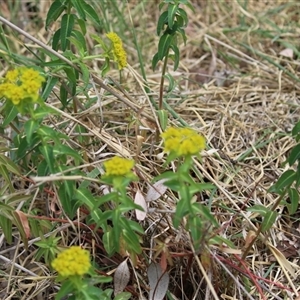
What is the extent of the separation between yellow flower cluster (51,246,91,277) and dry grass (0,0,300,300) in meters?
0.37

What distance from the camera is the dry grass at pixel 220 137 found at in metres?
1.83

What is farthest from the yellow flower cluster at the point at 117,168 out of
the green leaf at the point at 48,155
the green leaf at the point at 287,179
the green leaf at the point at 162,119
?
Result: the green leaf at the point at 162,119

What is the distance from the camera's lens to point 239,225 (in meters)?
1.99

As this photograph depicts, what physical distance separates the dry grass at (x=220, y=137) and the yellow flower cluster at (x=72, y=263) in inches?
14.5

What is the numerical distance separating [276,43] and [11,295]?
77.3 inches

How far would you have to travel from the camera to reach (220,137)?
92.7 inches

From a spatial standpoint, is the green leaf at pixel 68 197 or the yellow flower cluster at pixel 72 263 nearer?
the yellow flower cluster at pixel 72 263

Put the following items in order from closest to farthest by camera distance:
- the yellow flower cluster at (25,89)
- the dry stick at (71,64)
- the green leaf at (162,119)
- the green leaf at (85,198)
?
the yellow flower cluster at (25,89) < the green leaf at (85,198) < the dry stick at (71,64) < the green leaf at (162,119)

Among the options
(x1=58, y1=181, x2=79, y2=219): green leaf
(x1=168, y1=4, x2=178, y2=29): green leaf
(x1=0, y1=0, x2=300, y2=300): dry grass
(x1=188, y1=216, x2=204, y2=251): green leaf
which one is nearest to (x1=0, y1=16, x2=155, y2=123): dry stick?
(x1=0, y1=0, x2=300, y2=300): dry grass

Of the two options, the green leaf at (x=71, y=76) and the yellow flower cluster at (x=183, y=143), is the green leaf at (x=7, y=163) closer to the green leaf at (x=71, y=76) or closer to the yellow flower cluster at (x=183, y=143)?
the green leaf at (x=71, y=76)

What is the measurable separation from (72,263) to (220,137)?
1161mm

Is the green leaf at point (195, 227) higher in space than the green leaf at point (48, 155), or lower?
lower

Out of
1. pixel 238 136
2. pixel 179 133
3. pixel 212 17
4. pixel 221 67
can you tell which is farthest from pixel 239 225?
pixel 212 17

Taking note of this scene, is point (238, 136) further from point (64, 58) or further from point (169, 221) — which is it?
point (64, 58)
